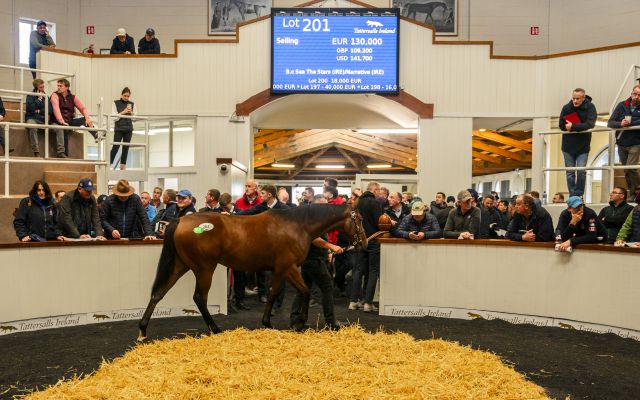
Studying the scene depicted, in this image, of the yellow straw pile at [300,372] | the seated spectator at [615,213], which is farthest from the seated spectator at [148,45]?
the seated spectator at [615,213]

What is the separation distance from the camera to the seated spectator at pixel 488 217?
10569 millimetres

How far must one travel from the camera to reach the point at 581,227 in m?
8.08

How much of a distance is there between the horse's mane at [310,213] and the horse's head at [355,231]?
0.45ft

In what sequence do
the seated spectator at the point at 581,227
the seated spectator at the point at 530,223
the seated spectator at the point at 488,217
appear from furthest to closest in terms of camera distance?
the seated spectator at the point at 488,217, the seated spectator at the point at 530,223, the seated spectator at the point at 581,227

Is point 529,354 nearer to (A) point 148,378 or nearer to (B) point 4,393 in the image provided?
(A) point 148,378

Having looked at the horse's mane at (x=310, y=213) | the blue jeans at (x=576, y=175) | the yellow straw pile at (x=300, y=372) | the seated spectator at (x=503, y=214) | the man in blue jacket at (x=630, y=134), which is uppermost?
the man in blue jacket at (x=630, y=134)

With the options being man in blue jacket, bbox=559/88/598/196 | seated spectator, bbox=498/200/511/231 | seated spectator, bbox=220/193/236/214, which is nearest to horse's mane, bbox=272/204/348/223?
seated spectator, bbox=220/193/236/214

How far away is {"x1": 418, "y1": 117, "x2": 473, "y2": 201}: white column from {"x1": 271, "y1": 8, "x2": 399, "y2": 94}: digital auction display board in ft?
4.42

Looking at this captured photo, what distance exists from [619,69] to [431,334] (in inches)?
341

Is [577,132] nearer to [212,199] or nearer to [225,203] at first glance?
[225,203]

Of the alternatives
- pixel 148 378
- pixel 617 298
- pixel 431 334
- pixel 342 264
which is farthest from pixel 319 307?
pixel 148 378

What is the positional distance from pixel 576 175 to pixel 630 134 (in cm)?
106

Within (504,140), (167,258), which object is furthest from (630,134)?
(504,140)

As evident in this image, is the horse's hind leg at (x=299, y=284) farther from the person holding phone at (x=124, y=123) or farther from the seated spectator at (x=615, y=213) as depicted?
the person holding phone at (x=124, y=123)
